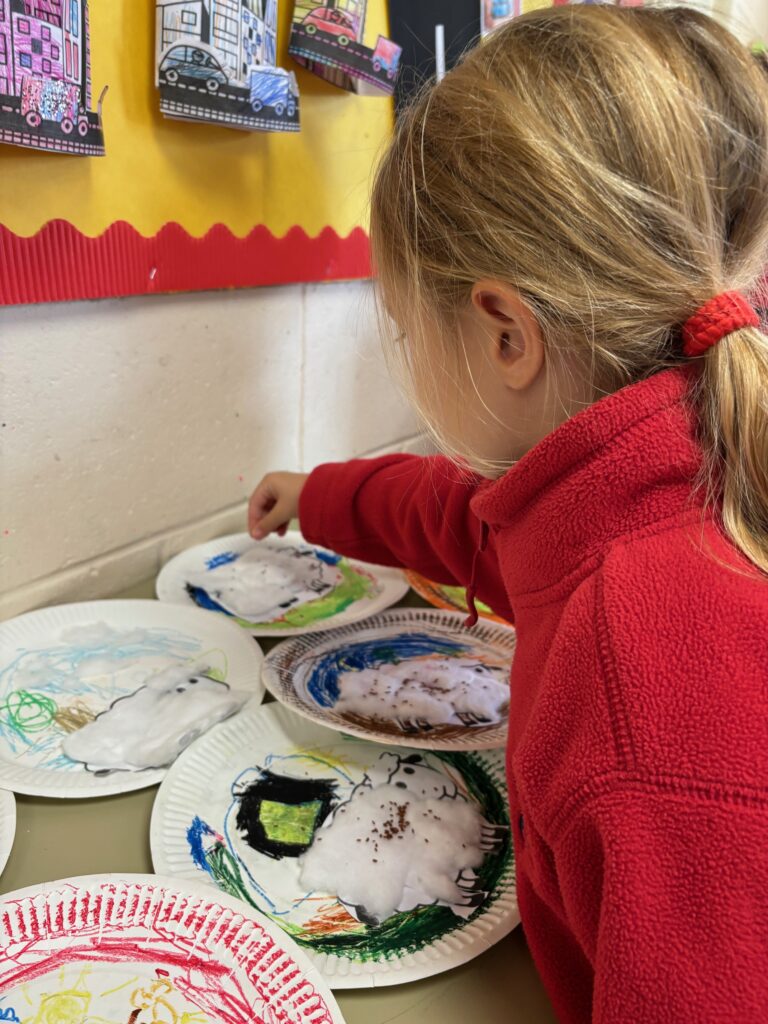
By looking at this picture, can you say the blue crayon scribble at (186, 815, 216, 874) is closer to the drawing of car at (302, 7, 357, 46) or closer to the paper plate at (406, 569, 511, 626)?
the paper plate at (406, 569, 511, 626)

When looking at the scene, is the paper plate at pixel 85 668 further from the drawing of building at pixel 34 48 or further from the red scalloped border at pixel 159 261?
the drawing of building at pixel 34 48

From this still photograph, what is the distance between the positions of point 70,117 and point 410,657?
0.62m

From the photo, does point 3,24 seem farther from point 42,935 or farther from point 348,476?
point 42,935

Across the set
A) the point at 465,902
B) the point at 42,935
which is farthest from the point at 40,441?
the point at 465,902

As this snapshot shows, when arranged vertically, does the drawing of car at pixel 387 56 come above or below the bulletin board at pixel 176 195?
above

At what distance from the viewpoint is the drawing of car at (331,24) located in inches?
37.3

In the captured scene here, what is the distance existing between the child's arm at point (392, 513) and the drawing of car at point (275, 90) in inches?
16.5

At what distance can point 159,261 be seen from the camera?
0.90 meters

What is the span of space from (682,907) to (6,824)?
0.47 metres

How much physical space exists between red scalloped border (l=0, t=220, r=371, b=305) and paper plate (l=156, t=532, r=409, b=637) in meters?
0.34

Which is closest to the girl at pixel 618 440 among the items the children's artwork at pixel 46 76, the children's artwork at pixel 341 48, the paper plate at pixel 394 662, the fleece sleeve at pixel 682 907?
the fleece sleeve at pixel 682 907

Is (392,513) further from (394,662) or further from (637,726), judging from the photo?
(637,726)

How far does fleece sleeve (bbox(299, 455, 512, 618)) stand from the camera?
2.78ft

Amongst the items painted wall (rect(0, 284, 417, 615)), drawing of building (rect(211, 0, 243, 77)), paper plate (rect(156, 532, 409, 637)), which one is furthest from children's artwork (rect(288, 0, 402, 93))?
paper plate (rect(156, 532, 409, 637))
